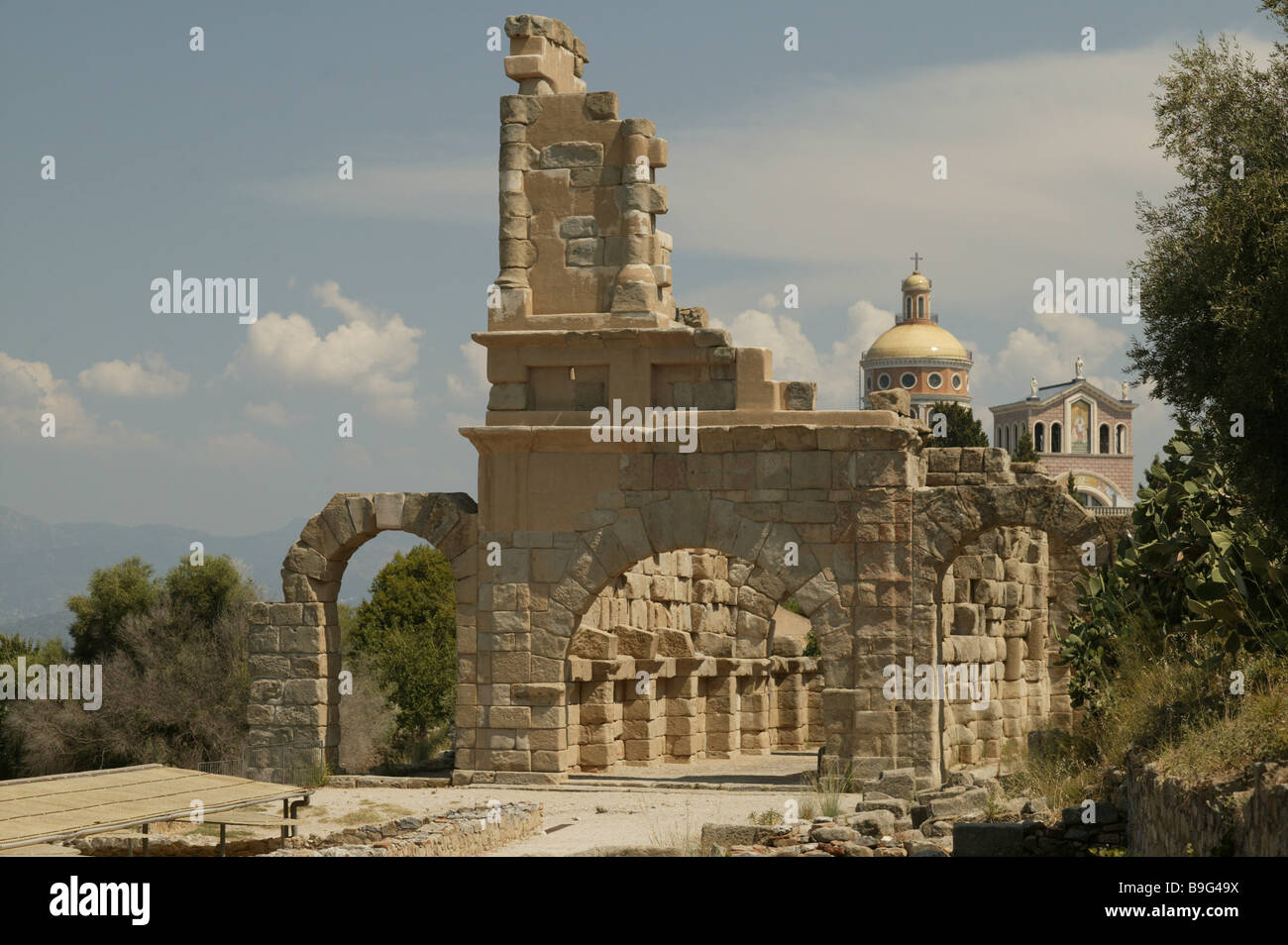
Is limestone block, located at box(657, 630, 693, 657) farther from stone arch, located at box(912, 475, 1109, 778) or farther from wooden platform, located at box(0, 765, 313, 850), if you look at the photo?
wooden platform, located at box(0, 765, 313, 850)

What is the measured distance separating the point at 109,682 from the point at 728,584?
43.5 feet

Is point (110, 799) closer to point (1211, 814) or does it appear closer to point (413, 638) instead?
point (1211, 814)

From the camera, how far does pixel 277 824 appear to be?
12898mm

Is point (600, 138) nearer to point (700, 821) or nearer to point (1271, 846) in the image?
point (700, 821)

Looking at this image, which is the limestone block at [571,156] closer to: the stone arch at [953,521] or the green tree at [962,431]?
the stone arch at [953,521]

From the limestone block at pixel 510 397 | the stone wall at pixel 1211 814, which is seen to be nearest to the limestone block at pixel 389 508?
the limestone block at pixel 510 397

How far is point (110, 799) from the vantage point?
→ 12.6m

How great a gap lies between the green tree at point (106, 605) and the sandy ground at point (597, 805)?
60.4ft

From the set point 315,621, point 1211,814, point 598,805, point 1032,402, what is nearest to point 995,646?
point 598,805

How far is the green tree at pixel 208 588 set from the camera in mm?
33750

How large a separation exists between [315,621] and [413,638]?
19815 millimetres

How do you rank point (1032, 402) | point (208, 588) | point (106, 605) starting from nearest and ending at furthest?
point (208, 588)
point (106, 605)
point (1032, 402)
